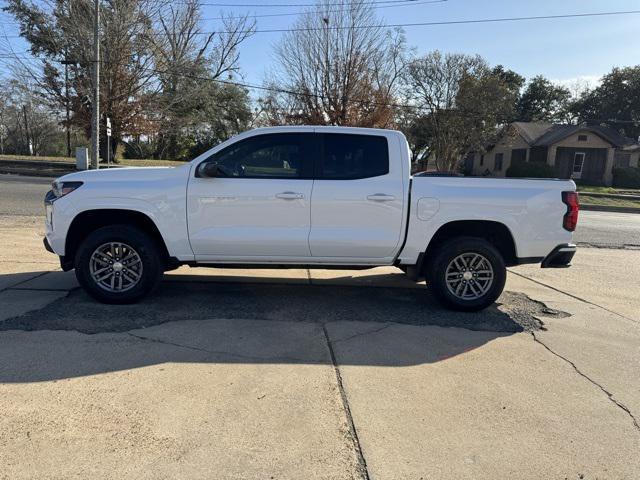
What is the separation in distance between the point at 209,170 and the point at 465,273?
9.97ft

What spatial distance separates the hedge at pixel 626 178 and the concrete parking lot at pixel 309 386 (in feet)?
134

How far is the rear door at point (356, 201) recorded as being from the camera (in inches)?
208

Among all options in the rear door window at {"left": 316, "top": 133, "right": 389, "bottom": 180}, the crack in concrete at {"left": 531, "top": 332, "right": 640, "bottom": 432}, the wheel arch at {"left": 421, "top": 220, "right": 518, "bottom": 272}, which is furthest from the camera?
the wheel arch at {"left": 421, "top": 220, "right": 518, "bottom": 272}

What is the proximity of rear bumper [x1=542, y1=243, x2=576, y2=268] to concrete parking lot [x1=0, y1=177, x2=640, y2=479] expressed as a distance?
0.64 meters

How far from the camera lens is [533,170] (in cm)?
4059

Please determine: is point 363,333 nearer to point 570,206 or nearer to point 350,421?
point 350,421

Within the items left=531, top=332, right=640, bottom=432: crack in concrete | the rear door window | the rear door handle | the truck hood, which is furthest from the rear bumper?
the truck hood

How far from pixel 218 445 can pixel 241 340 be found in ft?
5.32

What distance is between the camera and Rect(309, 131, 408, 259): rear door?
17.3ft

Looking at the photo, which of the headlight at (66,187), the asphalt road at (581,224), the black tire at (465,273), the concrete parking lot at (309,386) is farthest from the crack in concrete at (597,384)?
the asphalt road at (581,224)

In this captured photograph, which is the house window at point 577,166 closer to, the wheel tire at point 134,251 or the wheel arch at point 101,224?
the wheel arch at point 101,224

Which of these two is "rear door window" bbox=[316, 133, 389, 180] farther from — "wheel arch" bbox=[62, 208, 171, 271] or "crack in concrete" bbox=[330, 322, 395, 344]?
"wheel arch" bbox=[62, 208, 171, 271]

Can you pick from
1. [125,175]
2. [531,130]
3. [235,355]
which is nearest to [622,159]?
[531,130]

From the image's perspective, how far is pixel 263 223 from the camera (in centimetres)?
529
